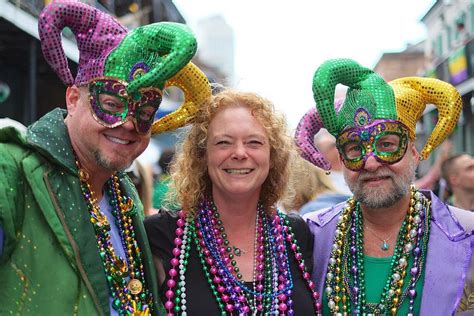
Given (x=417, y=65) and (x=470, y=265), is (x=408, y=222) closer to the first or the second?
(x=470, y=265)

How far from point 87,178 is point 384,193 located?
1271 millimetres

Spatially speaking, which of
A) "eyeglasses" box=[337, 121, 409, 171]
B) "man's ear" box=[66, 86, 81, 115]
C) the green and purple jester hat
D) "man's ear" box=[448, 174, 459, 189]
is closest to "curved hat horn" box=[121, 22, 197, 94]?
Result: the green and purple jester hat

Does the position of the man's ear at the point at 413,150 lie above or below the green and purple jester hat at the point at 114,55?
below

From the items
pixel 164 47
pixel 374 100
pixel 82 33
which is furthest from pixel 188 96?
pixel 374 100

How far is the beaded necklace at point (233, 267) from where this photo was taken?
2469 mm

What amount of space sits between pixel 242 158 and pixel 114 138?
61cm

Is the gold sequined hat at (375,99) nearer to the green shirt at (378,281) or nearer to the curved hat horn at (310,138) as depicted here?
the curved hat horn at (310,138)

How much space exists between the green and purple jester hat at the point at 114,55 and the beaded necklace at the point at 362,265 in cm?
106

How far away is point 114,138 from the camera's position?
2242 millimetres

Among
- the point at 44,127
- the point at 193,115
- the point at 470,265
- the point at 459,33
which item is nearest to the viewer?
the point at 44,127

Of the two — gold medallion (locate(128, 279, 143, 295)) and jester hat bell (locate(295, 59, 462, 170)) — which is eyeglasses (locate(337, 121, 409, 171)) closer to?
jester hat bell (locate(295, 59, 462, 170))

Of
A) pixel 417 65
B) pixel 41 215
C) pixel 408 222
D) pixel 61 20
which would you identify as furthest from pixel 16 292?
pixel 417 65

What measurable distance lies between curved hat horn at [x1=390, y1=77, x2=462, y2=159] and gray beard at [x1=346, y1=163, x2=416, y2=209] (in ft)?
0.86

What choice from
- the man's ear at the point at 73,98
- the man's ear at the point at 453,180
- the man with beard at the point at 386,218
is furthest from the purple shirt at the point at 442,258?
the man's ear at the point at 453,180
